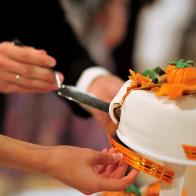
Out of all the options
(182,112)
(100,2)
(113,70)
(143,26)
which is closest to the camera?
(182,112)

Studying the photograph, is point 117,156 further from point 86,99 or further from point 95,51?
point 95,51

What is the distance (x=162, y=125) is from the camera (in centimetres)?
41

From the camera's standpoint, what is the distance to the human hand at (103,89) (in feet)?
2.23

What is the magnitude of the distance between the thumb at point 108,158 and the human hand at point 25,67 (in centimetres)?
28

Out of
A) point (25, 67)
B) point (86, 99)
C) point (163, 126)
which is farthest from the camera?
point (25, 67)

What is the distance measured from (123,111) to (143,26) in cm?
125

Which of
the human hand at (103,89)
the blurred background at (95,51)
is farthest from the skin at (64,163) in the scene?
the blurred background at (95,51)

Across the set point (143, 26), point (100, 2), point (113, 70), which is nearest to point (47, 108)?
point (113, 70)

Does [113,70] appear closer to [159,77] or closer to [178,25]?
[178,25]

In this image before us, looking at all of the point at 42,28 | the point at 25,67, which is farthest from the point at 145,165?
the point at 42,28

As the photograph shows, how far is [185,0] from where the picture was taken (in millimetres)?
1672

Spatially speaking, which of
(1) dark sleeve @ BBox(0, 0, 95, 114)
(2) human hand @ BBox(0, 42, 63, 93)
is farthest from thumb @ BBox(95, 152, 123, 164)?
(1) dark sleeve @ BBox(0, 0, 95, 114)

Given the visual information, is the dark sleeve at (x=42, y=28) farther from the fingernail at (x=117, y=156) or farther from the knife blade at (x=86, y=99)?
the fingernail at (x=117, y=156)

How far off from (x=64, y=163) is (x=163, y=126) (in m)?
0.10
